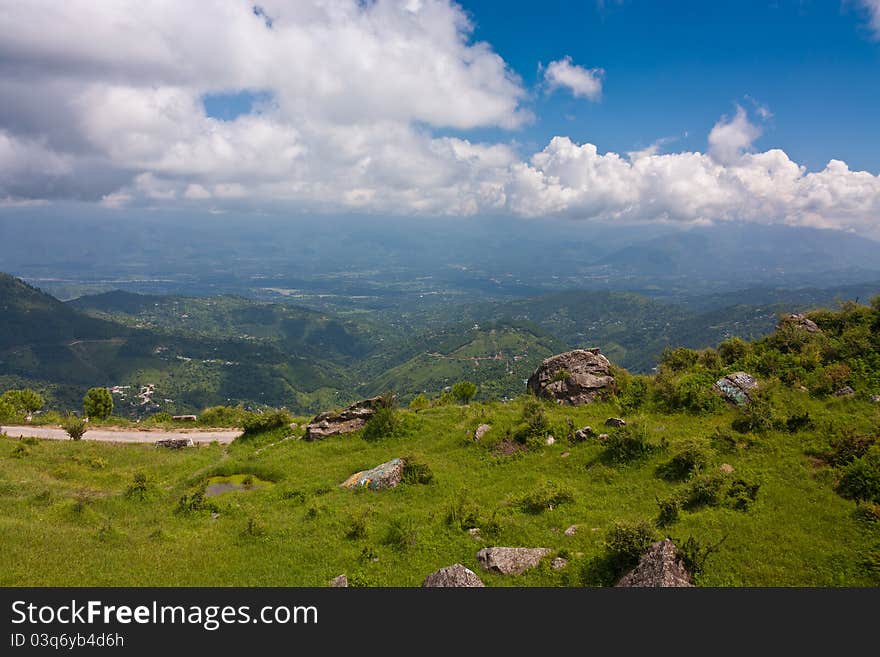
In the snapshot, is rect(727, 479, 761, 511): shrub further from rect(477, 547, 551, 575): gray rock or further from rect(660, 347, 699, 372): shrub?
rect(660, 347, 699, 372): shrub

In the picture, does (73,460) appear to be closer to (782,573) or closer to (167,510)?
(167,510)

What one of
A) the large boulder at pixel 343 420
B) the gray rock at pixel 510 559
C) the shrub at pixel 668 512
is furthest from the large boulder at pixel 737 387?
the large boulder at pixel 343 420

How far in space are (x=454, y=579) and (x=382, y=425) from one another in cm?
1919

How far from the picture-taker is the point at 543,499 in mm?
17328

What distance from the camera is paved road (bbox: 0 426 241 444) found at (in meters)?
38.7

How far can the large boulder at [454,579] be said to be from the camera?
466 inches

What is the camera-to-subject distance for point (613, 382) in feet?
100.0

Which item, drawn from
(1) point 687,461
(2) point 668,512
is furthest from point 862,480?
(2) point 668,512

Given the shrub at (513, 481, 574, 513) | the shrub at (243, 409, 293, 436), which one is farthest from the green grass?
the shrub at (243, 409, 293, 436)

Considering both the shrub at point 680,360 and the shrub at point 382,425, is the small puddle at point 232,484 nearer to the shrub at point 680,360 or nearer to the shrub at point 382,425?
the shrub at point 382,425

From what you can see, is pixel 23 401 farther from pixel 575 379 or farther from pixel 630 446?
pixel 630 446

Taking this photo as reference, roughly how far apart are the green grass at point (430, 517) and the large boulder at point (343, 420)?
3428mm

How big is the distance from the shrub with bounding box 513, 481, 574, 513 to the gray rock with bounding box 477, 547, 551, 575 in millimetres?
3280
